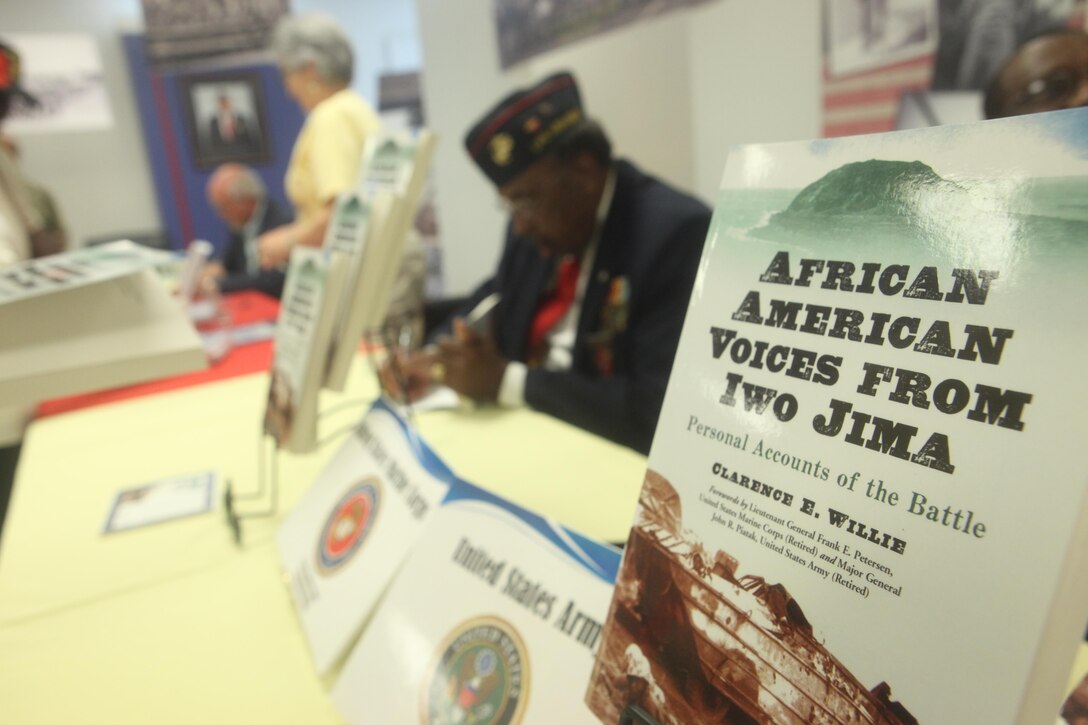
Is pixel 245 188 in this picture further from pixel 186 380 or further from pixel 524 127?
pixel 524 127

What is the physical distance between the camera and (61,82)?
485cm

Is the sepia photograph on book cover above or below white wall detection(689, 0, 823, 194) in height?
below

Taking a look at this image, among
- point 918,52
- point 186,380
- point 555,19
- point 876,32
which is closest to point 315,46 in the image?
point 555,19

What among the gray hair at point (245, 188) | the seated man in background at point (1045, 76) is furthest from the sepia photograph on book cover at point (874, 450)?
the gray hair at point (245, 188)

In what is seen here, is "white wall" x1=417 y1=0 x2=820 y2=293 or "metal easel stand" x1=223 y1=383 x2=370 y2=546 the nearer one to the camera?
"metal easel stand" x1=223 y1=383 x2=370 y2=546

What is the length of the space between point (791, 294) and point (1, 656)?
785 millimetres

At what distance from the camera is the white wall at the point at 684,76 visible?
6.24 ft

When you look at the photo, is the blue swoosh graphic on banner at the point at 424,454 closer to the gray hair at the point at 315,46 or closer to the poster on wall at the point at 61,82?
the gray hair at the point at 315,46

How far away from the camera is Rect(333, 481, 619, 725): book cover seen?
1.59 feet

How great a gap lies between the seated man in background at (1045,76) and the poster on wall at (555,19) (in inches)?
46.7

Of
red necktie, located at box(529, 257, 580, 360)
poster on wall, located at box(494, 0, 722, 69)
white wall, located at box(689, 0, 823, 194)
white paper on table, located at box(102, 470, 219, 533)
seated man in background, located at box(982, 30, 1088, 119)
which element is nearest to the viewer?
white paper on table, located at box(102, 470, 219, 533)

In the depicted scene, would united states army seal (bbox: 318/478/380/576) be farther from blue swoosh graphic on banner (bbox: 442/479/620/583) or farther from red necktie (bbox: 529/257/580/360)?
red necktie (bbox: 529/257/580/360)

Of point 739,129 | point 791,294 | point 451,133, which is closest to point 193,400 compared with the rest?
point 791,294

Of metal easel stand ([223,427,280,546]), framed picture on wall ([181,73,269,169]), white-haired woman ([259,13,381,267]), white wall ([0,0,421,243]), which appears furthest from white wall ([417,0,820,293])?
framed picture on wall ([181,73,269,169])
